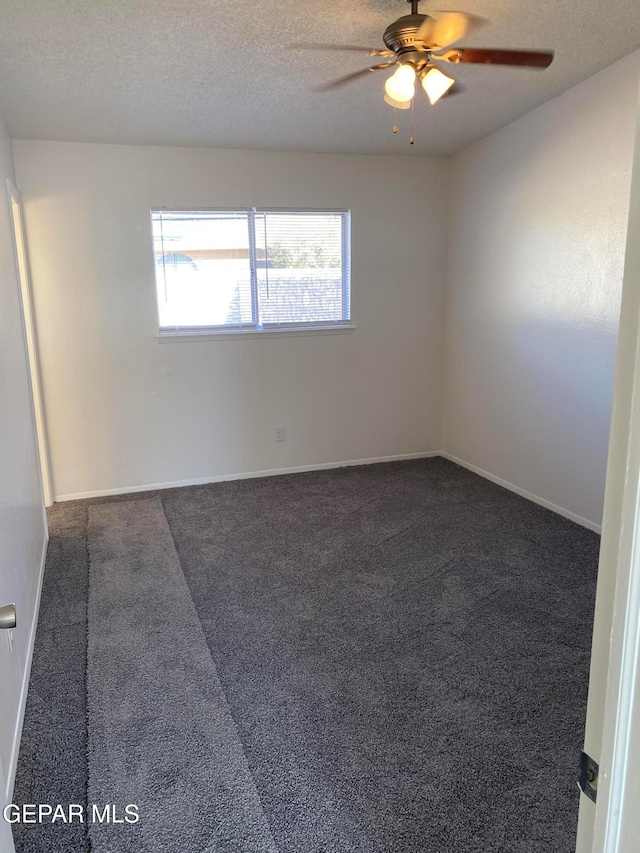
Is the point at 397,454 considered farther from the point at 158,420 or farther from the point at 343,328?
the point at 158,420

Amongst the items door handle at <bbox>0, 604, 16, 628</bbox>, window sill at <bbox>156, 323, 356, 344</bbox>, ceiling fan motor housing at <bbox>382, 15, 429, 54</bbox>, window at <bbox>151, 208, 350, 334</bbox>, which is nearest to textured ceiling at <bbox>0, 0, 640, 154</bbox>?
ceiling fan motor housing at <bbox>382, 15, 429, 54</bbox>

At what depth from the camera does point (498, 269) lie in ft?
13.8

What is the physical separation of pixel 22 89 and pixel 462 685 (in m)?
3.43

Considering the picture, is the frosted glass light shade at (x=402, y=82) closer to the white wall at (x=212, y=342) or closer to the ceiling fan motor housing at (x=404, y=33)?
the ceiling fan motor housing at (x=404, y=33)

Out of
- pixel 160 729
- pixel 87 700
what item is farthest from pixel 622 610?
pixel 87 700

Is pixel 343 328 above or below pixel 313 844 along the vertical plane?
above

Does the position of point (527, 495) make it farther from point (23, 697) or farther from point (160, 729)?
point (23, 697)

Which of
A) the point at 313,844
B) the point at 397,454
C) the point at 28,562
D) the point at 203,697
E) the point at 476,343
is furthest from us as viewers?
the point at 397,454

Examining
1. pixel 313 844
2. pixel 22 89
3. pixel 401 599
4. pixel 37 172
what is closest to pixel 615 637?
pixel 313 844

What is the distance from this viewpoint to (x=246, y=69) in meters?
2.79

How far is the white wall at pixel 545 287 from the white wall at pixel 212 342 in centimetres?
40

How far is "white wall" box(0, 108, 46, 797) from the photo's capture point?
6.16ft

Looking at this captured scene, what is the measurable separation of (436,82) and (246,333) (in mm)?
2494

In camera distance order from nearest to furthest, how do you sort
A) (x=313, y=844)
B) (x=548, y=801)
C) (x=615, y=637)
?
(x=615, y=637) < (x=313, y=844) < (x=548, y=801)
